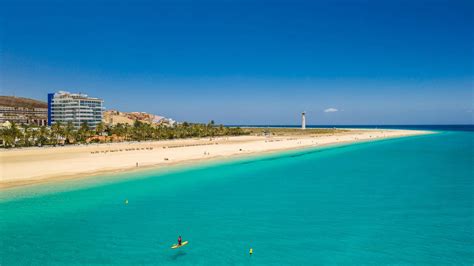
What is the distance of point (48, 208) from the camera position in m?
24.4

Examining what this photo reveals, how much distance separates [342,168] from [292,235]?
3032 cm

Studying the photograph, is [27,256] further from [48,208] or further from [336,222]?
[336,222]

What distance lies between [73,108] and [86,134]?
4251 cm

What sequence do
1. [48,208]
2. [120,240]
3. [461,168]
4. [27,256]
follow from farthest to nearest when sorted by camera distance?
1. [461,168]
2. [48,208]
3. [120,240]
4. [27,256]

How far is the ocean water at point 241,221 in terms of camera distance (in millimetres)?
16250

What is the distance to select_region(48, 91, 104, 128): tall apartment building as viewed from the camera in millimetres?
126438

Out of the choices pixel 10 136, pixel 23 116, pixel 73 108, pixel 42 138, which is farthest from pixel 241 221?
pixel 23 116

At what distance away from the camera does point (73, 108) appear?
414 feet

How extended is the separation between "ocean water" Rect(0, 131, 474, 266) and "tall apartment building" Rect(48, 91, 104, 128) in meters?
101

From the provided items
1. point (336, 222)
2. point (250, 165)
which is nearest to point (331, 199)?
point (336, 222)

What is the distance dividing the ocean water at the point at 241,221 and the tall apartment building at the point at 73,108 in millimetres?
101396

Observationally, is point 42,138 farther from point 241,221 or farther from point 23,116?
point 23,116

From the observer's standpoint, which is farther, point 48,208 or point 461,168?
point 461,168

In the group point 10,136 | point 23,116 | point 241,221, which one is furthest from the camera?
point 23,116
